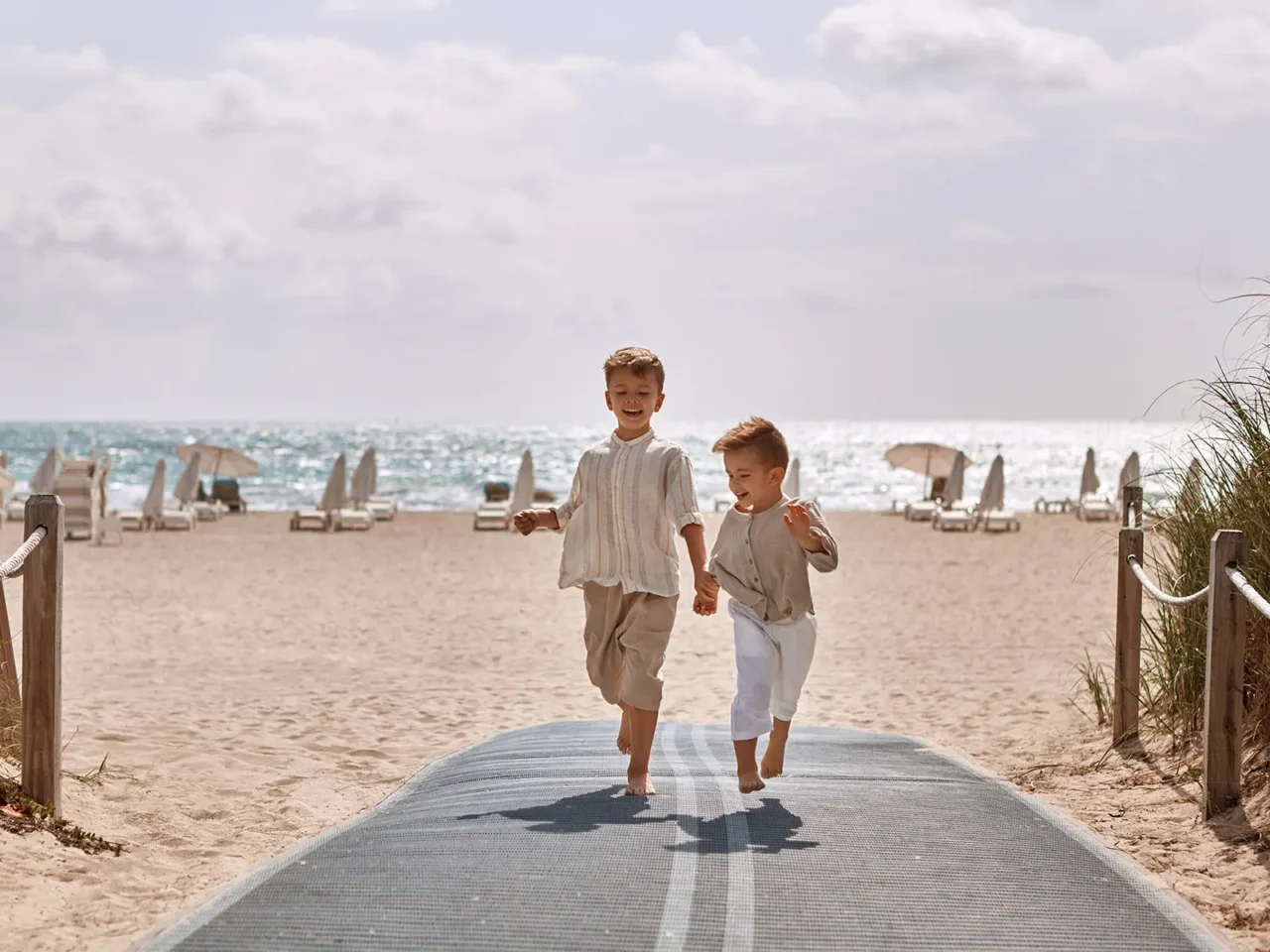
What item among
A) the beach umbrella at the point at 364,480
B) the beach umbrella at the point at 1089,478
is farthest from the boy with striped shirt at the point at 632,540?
the beach umbrella at the point at 1089,478

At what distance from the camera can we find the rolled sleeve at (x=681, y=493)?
433 cm

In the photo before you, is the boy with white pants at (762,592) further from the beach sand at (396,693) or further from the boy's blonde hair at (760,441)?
the beach sand at (396,693)

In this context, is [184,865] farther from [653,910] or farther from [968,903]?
[968,903]

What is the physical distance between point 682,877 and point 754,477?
137 cm

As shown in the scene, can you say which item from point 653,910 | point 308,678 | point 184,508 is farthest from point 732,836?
point 184,508

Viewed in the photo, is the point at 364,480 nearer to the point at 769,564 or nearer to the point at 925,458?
the point at 925,458

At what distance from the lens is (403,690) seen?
8.14 metres

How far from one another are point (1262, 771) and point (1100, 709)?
1802 mm

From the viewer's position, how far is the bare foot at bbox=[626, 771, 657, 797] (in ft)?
14.3

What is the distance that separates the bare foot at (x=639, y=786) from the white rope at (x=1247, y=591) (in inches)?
78.5

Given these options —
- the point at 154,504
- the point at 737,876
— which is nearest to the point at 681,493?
the point at 737,876

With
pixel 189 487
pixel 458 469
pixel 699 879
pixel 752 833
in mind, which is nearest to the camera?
pixel 699 879

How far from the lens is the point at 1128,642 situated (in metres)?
5.69

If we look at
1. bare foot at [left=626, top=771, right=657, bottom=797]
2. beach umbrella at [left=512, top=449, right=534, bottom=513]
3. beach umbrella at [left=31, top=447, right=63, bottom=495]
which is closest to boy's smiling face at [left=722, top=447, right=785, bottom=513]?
bare foot at [left=626, top=771, right=657, bottom=797]
